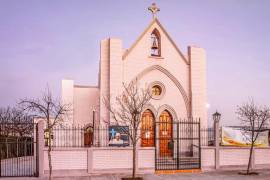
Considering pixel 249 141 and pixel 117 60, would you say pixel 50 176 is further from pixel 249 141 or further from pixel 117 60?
pixel 249 141

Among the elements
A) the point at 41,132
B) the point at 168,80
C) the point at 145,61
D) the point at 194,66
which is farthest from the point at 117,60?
the point at 41,132

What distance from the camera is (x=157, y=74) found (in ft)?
84.7

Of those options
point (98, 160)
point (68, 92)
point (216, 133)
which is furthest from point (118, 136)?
point (68, 92)

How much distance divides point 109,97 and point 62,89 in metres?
5.20

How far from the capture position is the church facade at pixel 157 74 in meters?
24.5

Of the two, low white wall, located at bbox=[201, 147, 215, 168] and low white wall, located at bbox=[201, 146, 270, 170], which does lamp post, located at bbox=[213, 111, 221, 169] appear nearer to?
low white wall, located at bbox=[201, 146, 270, 170]

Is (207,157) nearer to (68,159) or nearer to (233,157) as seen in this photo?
(233,157)

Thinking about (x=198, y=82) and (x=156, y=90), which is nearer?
(x=156, y=90)

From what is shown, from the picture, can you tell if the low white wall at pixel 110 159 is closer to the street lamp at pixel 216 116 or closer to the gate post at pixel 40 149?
the gate post at pixel 40 149

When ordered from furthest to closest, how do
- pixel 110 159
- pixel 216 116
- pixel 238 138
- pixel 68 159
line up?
pixel 238 138 → pixel 216 116 → pixel 110 159 → pixel 68 159

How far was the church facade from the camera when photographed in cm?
2447

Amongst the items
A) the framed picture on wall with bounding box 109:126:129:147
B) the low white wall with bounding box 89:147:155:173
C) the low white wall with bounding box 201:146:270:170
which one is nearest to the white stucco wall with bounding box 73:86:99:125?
the framed picture on wall with bounding box 109:126:129:147

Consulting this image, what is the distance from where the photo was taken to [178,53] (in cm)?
2642

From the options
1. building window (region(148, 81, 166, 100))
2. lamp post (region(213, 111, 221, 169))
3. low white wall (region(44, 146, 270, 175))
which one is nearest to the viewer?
low white wall (region(44, 146, 270, 175))
